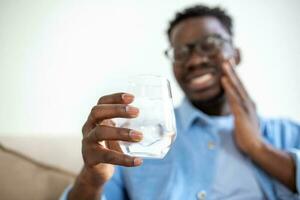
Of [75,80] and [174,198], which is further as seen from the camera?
[75,80]

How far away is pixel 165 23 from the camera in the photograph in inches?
47.9

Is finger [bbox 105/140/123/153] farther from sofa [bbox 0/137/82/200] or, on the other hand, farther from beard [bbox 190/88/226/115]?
beard [bbox 190/88/226/115]

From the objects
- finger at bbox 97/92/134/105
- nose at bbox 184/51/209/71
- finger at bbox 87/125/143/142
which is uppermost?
finger at bbox 97/92/134/105

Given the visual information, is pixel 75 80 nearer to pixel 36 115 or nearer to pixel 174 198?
pixel 36 115

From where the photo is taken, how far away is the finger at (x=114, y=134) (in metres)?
0.38

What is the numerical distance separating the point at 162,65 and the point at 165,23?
17cm

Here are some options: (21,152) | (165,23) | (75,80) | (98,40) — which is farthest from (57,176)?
(165,23)

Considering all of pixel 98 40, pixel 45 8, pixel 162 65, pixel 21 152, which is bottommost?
→ pixel 21 152

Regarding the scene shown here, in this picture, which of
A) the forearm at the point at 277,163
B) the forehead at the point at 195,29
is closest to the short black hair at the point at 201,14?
the forehead at the point at 195,29

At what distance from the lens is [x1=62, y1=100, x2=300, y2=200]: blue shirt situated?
72 centimetres

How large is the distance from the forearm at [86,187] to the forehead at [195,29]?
0.55m

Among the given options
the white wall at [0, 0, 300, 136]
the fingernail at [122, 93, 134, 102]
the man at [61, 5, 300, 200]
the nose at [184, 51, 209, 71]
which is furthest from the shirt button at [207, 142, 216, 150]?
the fingernail at [122, 93, 134, 102]

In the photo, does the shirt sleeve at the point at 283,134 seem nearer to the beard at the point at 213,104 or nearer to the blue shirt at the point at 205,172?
the blue shirt at the point at 205,172

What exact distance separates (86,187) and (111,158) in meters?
0.17
